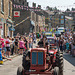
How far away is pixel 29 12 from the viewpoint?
59094mm

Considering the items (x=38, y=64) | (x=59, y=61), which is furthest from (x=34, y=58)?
(x=59, y=61)

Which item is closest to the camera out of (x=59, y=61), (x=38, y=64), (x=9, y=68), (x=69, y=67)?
(x=38, y=64)

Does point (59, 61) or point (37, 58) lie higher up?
point (37, 58)

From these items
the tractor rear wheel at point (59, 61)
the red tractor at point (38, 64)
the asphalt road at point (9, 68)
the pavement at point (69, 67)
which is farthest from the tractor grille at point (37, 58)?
the pavement at point (69, 67)

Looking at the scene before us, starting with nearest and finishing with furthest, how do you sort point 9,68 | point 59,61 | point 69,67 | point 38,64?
point 38,64, point 59,61, point 9,68, point 69,67

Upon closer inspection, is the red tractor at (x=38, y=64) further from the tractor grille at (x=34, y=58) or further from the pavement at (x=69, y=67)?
the pavement at (x=69, y=67)

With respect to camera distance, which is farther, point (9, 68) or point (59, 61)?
point (9, 68)

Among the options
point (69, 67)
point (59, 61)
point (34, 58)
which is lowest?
point (69, 67)

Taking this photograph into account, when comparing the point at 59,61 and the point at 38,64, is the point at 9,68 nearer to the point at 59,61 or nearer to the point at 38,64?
the point at 59,61

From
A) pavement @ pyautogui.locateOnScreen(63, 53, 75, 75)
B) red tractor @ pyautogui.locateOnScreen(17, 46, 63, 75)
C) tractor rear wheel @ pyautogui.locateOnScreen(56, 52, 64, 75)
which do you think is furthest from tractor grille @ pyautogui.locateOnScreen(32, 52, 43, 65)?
pavement @ pyautogui.locateOnScreen(63, 53, 75, 75)

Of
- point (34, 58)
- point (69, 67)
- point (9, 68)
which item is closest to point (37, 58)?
point (34, 58)

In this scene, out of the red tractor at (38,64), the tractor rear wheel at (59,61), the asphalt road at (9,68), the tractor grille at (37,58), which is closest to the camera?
the red tractor at (38,64)

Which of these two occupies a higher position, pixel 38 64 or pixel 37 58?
pixel 37 58

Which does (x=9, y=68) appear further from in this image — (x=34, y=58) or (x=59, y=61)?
(x=34, y=58)
